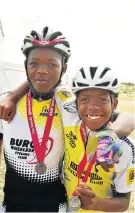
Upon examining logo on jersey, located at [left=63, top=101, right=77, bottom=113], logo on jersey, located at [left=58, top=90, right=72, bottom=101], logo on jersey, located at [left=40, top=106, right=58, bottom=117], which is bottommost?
logo on jersey, located at [left=40, top=106, right=58, bottom=117]

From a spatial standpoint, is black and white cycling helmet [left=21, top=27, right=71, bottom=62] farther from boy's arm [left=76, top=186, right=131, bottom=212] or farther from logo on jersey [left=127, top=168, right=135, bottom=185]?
boy's arm [left=76, top=186, right=131, bottom=212]

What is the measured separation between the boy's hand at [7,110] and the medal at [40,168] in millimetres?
658

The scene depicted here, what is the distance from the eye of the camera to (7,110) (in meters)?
4.16

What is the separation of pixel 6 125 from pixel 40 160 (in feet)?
2.04

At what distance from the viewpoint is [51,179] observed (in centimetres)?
421

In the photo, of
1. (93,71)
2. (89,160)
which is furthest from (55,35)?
(89,160)

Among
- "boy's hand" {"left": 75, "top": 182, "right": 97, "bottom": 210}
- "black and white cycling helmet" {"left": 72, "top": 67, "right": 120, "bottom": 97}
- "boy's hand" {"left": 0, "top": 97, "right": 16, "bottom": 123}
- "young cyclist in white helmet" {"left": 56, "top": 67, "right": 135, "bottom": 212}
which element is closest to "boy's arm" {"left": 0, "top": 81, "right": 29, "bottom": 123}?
"boy's hand" {"left": 0, "top": 97, "right": 16, "bottom": 123}

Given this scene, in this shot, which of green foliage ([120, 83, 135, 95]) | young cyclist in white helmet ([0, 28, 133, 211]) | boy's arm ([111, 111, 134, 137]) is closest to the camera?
boy's arm ([111, 111, 134, 137])

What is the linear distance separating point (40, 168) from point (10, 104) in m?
0.86

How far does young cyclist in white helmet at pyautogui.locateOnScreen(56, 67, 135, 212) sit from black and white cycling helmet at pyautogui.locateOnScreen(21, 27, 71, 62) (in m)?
0.47

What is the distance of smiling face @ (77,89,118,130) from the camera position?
371 cm

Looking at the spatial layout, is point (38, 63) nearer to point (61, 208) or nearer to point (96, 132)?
point (96, 132)

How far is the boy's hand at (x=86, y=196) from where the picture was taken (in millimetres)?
3383

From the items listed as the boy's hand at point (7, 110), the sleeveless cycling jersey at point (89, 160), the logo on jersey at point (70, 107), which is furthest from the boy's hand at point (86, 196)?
the boy's hand at point (7, 110)
